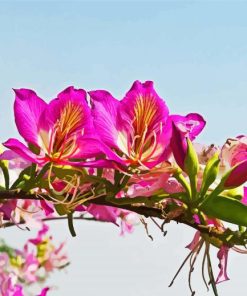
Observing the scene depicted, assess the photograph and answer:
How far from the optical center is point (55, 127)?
1.06 m

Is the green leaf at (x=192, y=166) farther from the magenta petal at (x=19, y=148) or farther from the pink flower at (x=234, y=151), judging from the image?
the magenta petal at (x=19, y=148)

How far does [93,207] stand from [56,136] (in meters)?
0.19

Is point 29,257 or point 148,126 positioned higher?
point 148,126

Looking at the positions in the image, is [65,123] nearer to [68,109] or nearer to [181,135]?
[68,109]

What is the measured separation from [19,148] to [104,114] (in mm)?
119

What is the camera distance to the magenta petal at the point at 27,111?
1.04 m

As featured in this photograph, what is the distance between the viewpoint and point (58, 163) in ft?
3.44

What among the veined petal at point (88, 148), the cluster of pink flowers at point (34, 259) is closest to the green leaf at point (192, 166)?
the veined petal at point (88, 148)

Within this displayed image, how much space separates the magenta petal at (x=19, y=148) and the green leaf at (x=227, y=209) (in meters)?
0.23

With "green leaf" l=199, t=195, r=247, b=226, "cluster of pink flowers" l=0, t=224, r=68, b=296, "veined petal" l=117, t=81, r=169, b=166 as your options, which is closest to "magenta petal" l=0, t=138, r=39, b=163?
"veined petal" l=117, t=81, r=169, b=166

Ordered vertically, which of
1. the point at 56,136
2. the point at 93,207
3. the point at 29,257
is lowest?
the point at 29,257

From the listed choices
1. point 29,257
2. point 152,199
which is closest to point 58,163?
point 152,199

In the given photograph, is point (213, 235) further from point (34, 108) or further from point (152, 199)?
point (34, 108)

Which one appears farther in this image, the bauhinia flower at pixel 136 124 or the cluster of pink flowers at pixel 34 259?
the cluster of pink flowers at pixel 34 259
